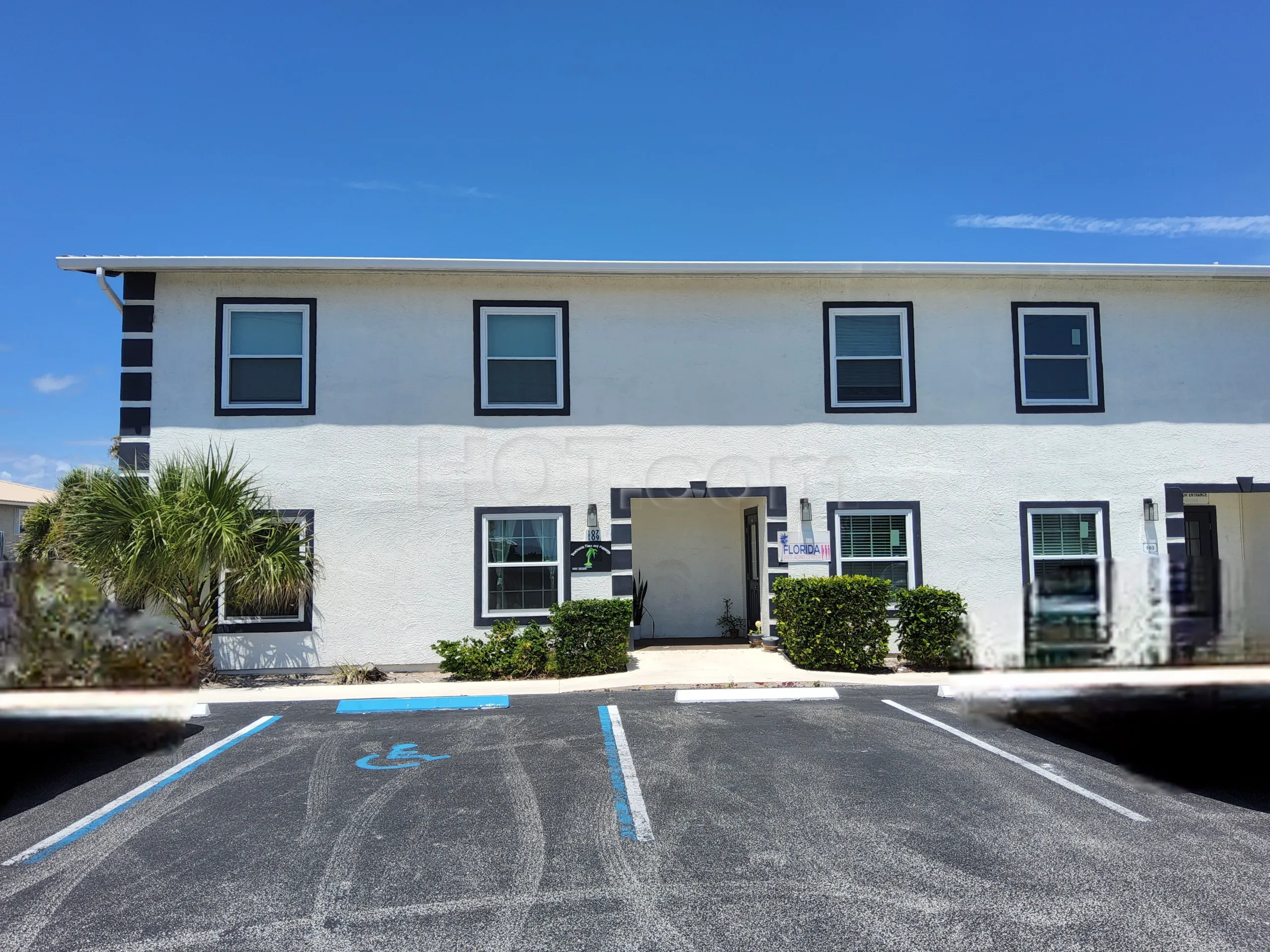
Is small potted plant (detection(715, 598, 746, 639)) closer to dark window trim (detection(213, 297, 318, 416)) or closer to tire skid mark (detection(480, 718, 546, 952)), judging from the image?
dark window trim (detection(213, 297, 318, 416))

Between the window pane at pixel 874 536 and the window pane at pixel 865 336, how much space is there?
2393 mm

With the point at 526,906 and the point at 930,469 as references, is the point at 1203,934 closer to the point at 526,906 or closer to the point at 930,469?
the point at 526,906

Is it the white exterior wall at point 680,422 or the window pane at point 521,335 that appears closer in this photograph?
the white exterior wall at point 680,422

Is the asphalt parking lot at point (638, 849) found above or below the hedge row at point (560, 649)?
below

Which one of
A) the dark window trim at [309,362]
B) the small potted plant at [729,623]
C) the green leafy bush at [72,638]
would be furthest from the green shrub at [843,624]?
the green leafy bush at [72,638]

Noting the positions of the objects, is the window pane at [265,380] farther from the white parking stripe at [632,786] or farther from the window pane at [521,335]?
the white parking stripe at [632,786]

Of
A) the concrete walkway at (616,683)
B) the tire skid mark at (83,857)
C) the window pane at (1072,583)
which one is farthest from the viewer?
the concrete walkway at (616,683)

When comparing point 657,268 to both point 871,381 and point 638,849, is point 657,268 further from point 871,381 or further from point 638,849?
point 638,849

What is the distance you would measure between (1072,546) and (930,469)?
239 cm

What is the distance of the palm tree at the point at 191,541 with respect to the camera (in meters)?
10.3

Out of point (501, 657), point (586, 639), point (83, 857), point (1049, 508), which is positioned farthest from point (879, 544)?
point (83, 857)

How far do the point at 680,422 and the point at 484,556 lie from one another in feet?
10.9

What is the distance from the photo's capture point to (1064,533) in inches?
520

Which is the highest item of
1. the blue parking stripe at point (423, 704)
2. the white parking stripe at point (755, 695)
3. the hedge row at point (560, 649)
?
the hedge row at point (560, 649)
